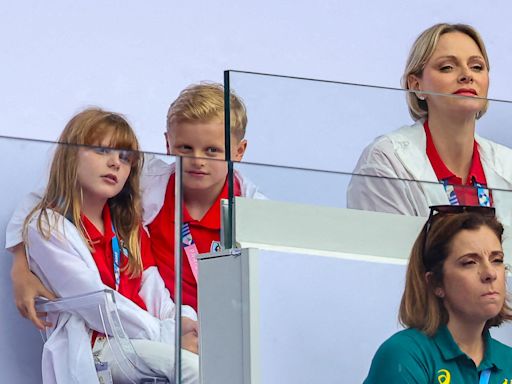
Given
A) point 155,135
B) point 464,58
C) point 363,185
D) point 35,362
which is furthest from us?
point 155,135

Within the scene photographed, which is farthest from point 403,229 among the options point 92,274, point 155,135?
point 155,135

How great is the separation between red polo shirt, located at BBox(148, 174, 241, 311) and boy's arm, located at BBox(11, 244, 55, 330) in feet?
0.47

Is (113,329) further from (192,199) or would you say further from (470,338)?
(470,338)

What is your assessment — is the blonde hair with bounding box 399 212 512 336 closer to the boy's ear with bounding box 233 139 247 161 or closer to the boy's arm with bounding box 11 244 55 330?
the boy's ear with bounding box 233 139 247 161

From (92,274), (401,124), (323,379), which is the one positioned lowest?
(323,379)

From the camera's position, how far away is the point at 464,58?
2502 mm

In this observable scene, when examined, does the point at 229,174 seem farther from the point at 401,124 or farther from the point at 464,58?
the point at 464,58

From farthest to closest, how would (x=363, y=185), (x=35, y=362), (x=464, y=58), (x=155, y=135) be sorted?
(x=155, y=135), (x=464, y=58), (x=363, y=185), (x=35, y=362)

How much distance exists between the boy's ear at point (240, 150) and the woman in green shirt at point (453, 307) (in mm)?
240

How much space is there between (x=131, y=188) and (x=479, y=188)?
0.45 meters

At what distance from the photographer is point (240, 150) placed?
2086 millimetres

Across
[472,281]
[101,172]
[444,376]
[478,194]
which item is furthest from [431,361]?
[101,172]

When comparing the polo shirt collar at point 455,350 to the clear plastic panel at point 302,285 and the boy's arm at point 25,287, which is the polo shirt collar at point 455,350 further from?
the boy's arm at point 25,287

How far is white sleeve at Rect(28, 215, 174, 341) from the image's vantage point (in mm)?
2014
